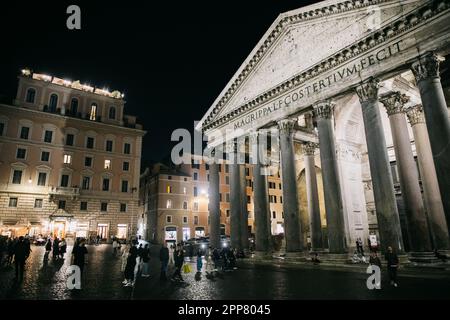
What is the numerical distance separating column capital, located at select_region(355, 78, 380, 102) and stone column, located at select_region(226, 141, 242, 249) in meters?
9.79

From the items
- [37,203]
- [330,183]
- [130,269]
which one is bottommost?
[130,269]

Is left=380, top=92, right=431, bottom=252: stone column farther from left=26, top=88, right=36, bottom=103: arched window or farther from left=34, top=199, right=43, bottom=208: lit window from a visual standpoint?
left=26, top=88, right=36, bottom=103: arched window

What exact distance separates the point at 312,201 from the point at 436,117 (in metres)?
10.3

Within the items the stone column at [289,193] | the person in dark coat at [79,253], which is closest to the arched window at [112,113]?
the stone column at [289,193]

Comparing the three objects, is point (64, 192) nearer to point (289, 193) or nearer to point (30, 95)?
point (30, 95)

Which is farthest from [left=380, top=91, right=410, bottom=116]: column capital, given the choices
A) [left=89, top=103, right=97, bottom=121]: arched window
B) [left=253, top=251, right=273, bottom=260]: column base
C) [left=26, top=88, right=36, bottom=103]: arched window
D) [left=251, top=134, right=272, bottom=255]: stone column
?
[left=26, top=88, right=36, bottom=103]: arched window

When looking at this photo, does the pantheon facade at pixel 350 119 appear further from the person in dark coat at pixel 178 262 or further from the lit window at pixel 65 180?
the lit window at pixel 65 180

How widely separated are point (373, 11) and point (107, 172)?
113 feet

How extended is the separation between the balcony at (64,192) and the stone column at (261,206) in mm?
25649

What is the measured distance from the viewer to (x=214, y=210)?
21.9 meters

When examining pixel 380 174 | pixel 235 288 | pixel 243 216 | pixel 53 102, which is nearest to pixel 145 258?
pixel 235 288

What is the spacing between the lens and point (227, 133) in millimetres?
21312

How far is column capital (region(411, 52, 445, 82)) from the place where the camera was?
11.3m
